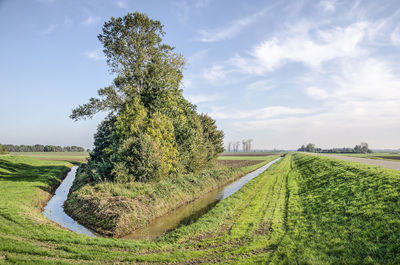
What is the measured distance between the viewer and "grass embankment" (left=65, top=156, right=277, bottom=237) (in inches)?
563

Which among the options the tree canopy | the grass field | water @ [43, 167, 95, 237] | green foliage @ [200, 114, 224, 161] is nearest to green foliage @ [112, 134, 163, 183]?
the tree canopy

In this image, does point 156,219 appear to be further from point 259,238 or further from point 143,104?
point 143,104

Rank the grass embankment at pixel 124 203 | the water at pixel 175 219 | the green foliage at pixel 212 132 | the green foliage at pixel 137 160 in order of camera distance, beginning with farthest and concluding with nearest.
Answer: the green foliage at pixel 212 132, the green foliage at pixel 137 160, the grass embankment at pixel 124 203, the water at pixel 175 219

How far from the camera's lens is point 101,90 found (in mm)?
27141

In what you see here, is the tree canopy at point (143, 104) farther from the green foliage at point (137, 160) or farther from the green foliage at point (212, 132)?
the green foliage at point (212, 132)

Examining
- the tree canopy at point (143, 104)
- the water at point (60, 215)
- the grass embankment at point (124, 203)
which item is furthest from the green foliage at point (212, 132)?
the water at point (60, 215)

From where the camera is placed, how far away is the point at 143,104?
26.1 m

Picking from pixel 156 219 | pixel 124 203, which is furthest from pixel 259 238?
pixel 124 203

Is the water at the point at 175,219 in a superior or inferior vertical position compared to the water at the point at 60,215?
inferior

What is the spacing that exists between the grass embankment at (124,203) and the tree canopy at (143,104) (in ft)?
8.31

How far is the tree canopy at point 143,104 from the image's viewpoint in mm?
23556

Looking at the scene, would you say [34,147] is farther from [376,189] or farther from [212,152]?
[376,189]

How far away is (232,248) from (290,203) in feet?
30.5

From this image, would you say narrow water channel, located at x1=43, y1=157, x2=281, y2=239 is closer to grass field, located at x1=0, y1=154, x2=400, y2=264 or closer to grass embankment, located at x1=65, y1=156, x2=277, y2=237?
grass embankment, located at x1=65, y1=156, x2=277, y2=237
